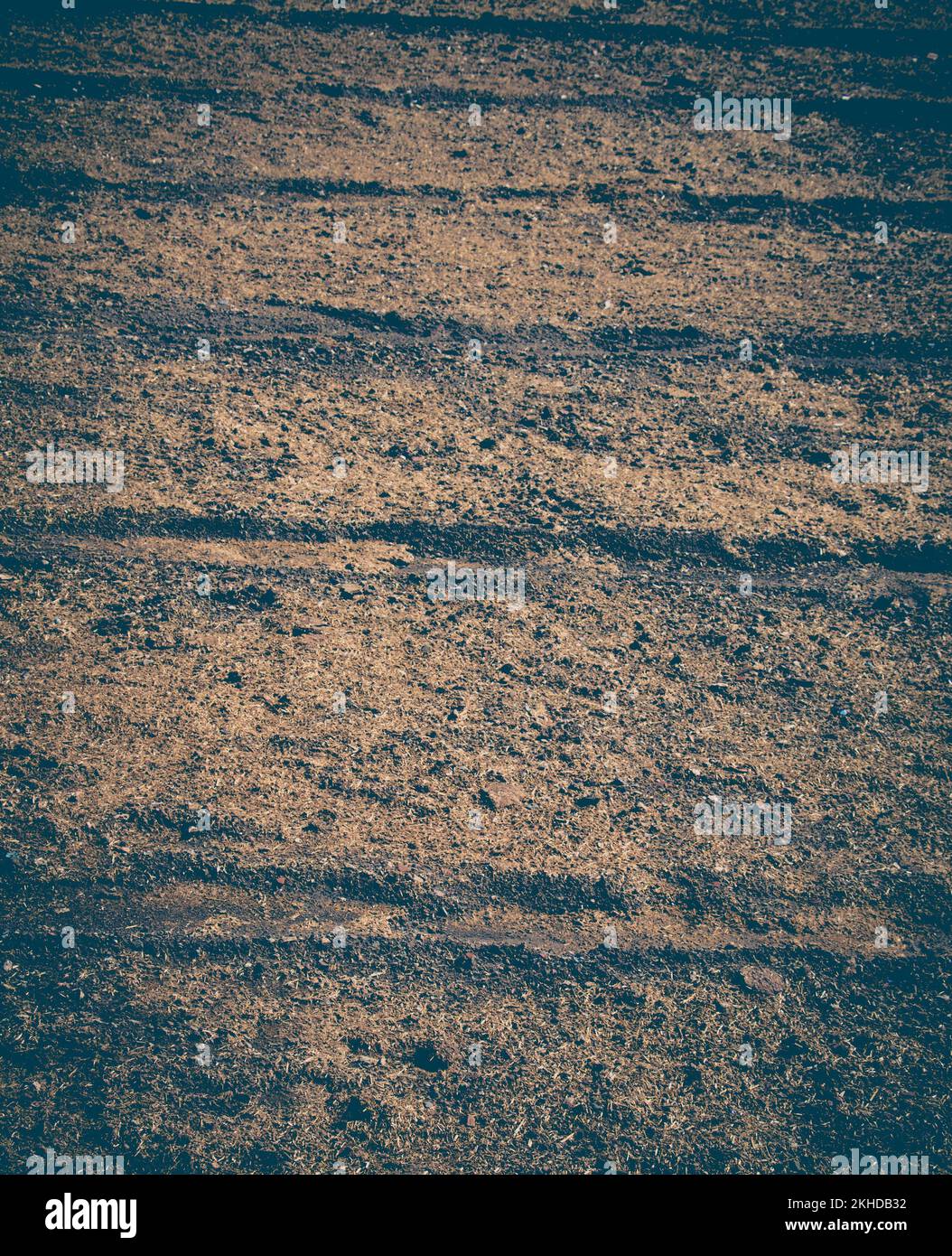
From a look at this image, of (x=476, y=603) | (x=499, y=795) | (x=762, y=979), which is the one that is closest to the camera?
(x=762, y=979)

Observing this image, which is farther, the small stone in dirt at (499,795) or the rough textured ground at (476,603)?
the small stone in dirt at (499,795)

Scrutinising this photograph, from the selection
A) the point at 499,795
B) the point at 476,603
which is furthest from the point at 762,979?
the point at 476,603

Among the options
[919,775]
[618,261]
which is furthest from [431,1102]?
[618,261]

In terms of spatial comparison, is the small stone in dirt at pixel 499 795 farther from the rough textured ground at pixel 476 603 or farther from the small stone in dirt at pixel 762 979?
the small stone in dirt at pixel 762 979

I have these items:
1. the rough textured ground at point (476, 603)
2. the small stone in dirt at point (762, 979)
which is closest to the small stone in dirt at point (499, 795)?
the rough textured ground at point (476, 603)

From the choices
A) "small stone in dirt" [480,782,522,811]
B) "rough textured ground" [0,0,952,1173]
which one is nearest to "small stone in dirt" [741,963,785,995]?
"rough textured ground" [0,0,952,1173]

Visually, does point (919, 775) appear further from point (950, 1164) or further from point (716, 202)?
point (716, 202)

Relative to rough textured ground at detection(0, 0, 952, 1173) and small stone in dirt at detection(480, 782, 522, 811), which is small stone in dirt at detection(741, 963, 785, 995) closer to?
rough textured ground at detection(0, 0, 952, 1173)

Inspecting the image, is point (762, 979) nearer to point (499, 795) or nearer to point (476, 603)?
point (499, 795)
